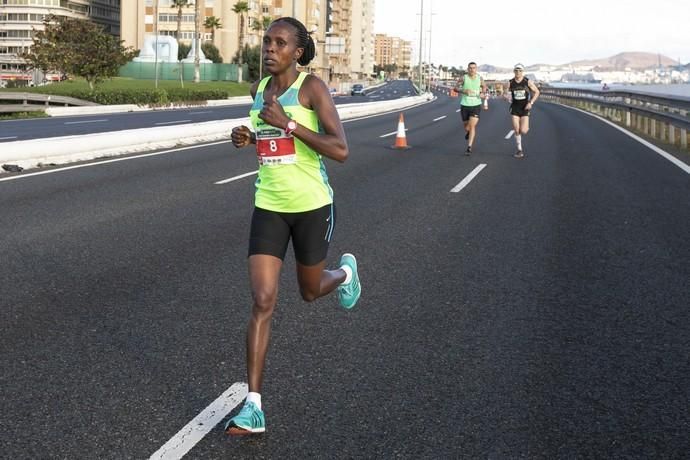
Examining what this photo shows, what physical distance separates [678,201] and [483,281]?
5.90 meters

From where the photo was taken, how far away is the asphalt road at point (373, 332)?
12.2 feet

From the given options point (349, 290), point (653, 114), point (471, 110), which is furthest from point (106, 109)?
point (349, 290)

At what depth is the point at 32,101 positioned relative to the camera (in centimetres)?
4184

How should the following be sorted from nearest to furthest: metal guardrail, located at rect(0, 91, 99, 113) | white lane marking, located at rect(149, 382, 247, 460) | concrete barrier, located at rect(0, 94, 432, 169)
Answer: white lane marking, located at rect(149, 382, 247, 460)
concrete barrier, located at rect(0, 94, 432, 169)
metal guardrail, located at rect(0, 91, 99, 113)

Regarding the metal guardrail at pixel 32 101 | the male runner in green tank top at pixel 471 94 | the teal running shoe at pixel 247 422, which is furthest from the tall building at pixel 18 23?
the teal running shoe at pixel 247 422

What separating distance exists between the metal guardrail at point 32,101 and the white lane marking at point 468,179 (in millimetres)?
25885

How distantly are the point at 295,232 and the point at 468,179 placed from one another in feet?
32.8

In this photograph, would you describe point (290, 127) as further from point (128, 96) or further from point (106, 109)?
point (128, 96)

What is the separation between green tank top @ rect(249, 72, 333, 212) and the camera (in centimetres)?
386

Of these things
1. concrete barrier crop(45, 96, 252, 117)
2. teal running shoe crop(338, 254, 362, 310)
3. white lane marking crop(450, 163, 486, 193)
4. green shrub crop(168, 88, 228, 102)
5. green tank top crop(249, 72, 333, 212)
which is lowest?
teal running shoe crop(338, 254, 362, 310)

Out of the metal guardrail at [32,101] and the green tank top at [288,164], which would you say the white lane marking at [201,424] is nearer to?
the green tank top at [288,164]

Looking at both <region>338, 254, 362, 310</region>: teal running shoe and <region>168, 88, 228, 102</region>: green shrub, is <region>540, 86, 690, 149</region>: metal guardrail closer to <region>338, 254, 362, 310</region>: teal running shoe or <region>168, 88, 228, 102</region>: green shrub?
<region>338, 254, 362, 310</region>: teal running shoe

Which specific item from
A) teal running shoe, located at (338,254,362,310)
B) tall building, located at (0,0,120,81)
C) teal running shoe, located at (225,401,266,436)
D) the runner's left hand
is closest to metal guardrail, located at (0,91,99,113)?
teal running shoe, located at (338,254,362,310)

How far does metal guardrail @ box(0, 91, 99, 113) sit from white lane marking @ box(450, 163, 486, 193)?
84.9ft
